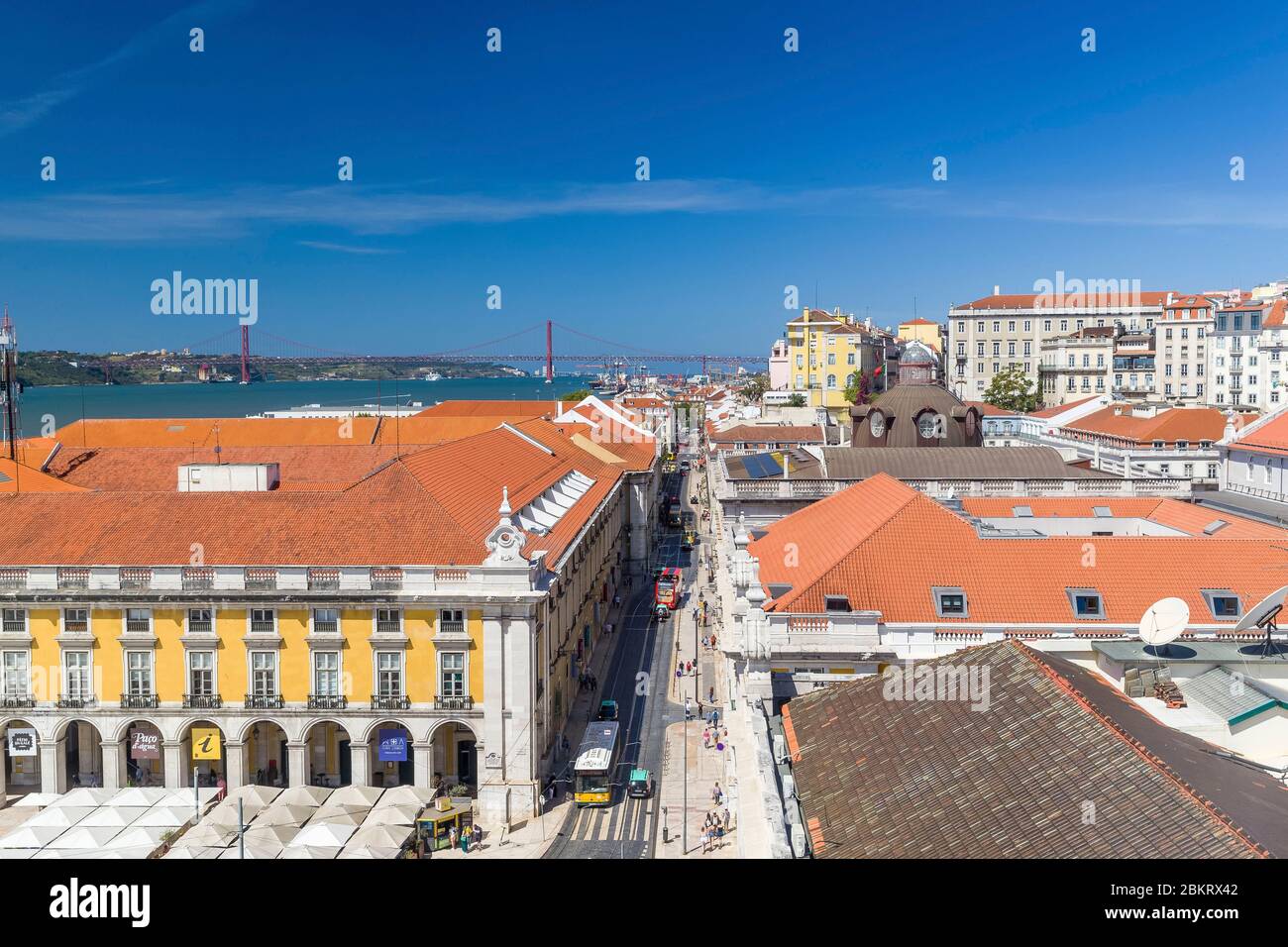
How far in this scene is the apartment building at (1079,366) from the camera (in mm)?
115438

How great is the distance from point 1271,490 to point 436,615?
42595 mm

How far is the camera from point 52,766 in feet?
116

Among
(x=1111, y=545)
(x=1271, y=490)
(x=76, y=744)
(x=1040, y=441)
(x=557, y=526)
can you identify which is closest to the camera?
(x=1111, y=545)

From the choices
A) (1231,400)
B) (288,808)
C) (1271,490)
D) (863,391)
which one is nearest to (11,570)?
(288,808)

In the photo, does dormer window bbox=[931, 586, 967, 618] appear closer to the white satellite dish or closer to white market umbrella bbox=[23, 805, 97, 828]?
the white satellite dish

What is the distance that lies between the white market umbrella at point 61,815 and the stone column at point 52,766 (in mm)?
5926

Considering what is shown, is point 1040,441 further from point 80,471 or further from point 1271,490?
point 80,471

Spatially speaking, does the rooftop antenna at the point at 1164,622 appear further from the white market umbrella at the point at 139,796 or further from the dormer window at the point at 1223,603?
the white market umbrella at the point at 139,796

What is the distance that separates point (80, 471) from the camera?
54812 mm

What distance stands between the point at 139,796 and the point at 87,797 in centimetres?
147

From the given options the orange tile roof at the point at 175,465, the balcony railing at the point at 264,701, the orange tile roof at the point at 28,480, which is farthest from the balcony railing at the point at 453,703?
the orange tile roof at the point at 28,480

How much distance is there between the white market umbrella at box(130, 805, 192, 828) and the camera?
96.8ft
